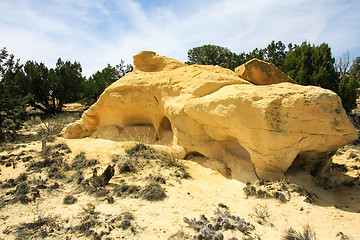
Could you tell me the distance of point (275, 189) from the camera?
4539mm

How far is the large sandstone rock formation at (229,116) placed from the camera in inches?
174

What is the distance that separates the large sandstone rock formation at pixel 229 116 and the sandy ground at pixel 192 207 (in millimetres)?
575

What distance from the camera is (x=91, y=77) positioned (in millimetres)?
20969

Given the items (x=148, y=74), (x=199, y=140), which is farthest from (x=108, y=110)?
(x=199, y=140)

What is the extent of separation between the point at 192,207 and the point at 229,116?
2069mm

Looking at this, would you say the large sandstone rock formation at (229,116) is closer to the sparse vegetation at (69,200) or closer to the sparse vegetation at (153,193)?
the sparse vegetation at (153,193)

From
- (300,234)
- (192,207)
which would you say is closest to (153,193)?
(192,207)

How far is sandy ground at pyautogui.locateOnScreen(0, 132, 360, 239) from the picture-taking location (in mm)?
3465

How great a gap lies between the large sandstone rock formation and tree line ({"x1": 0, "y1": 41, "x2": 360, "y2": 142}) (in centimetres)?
480

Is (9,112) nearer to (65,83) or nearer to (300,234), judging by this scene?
(65,83)

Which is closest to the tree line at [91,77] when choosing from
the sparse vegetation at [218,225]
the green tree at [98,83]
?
the green tree at [98,83]

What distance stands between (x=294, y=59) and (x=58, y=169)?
42.5ft

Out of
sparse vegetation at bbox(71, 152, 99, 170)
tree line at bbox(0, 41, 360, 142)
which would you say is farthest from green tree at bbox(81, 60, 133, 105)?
sparse vegetation at bbox(71, 152, 99, 170)

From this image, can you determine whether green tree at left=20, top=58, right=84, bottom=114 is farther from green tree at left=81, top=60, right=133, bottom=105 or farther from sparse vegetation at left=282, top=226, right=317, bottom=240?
sparse vegetation at left=282, top=226, right=317, bottom=240
